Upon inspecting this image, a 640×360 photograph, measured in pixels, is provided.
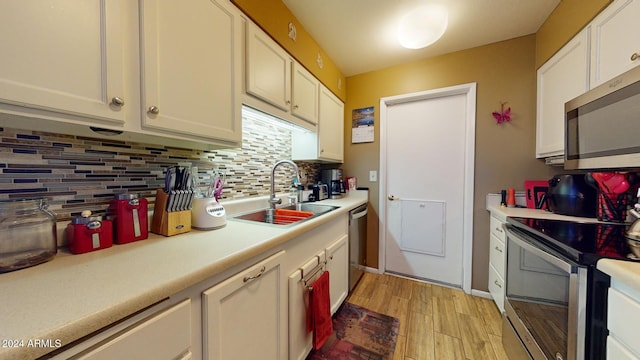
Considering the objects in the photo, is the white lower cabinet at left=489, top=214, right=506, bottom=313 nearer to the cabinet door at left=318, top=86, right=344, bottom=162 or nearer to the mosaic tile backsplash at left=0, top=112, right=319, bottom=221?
the cabinet door at left=318, top=86, right=344, bottom=162

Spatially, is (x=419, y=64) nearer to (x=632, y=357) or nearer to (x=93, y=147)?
(x=632, y=357)

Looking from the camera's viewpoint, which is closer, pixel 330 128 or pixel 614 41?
pixel 614 41

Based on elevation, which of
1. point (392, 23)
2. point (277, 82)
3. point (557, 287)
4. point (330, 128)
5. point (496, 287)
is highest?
point (392, 23)

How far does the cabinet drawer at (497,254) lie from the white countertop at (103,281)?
167cm

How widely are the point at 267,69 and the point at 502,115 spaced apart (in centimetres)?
197

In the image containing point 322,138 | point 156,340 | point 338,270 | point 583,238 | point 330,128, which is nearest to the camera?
point 156,340

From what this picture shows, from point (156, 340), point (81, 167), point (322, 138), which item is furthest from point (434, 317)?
point (81, 167)

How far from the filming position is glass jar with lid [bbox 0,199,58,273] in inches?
23.6

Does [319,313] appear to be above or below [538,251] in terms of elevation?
below

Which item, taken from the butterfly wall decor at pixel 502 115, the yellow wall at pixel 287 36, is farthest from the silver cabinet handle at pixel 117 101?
the butterfly wall decor at pixel 502 115

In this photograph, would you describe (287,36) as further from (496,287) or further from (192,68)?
(496,287)

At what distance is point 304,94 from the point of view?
1.68 metres

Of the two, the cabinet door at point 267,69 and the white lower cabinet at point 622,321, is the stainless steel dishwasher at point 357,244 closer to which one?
the cabinet door at point 267,69

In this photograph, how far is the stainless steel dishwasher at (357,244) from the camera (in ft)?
6.17
